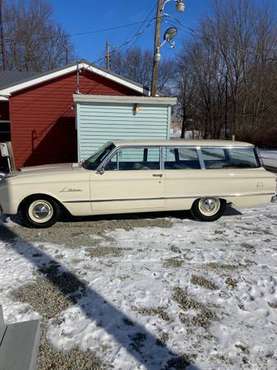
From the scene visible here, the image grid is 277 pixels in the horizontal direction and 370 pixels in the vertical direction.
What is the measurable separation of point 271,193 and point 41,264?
446cm

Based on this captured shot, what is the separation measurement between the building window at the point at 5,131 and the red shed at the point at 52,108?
1.20 m

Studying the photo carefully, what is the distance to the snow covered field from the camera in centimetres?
285

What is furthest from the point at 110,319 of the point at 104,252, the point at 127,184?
the point at 127,184

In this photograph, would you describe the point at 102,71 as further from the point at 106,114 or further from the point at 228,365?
the point at 228,365

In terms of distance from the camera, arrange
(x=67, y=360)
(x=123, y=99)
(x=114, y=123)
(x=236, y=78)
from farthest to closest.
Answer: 1. (x=236, y=78)
2. (x=114, y=123)
3. (x=123, y=99)
4. (x=67, y=360)

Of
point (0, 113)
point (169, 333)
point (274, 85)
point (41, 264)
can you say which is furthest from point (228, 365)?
point (274, 85)

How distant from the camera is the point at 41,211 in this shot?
5.98 meters

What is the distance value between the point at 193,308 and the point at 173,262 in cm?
111

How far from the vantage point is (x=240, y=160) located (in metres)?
6.63

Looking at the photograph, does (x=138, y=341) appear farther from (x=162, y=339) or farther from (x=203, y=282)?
(x=203, y=282)

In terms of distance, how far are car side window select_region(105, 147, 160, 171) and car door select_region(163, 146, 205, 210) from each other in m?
0.19

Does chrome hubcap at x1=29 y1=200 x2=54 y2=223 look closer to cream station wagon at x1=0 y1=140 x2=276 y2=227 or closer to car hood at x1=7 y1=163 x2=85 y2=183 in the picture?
cream station wagon at x1=0 y1=140 x2=276 y2=227

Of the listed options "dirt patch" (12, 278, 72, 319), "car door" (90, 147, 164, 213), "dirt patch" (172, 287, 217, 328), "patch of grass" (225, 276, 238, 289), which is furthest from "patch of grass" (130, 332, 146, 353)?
"car door" (90, 147, 164, 213)

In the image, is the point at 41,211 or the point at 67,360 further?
the point at 41,211
